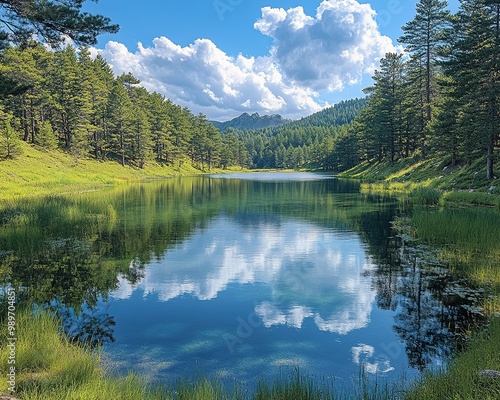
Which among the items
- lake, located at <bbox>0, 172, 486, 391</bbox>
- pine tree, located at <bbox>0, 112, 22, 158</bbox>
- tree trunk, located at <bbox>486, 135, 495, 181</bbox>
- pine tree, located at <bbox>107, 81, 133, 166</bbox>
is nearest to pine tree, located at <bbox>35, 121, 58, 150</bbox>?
pine tree, located at <bbox>0, 112, 22, 158</bbox>

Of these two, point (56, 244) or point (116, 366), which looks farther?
point (56, 244)

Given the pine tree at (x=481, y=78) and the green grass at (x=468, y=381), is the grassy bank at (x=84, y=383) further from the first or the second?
the pine tree at (x=481, y=78)

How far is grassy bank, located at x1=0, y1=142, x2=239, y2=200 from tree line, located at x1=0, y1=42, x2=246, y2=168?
289 cm

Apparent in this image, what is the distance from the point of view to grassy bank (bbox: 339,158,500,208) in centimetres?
2906

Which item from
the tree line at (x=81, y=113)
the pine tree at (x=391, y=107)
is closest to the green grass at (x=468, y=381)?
the tree line at (x=81, y=113)

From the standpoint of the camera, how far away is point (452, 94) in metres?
34.0

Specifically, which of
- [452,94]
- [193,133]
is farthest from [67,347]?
[193,133]

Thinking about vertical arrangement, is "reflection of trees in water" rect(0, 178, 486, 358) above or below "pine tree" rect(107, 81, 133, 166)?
below

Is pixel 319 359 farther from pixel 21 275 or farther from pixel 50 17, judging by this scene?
pixel 50 17

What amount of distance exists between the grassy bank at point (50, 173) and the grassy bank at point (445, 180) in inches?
1454

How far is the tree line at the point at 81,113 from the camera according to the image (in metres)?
60.2

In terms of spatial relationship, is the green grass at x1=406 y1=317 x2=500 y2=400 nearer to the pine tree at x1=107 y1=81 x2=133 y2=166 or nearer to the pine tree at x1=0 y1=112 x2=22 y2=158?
the pine tree at x1=0 y1=112 x2=22 y2=158

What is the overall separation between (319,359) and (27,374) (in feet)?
18.6

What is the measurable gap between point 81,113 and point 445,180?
63.1 metres
